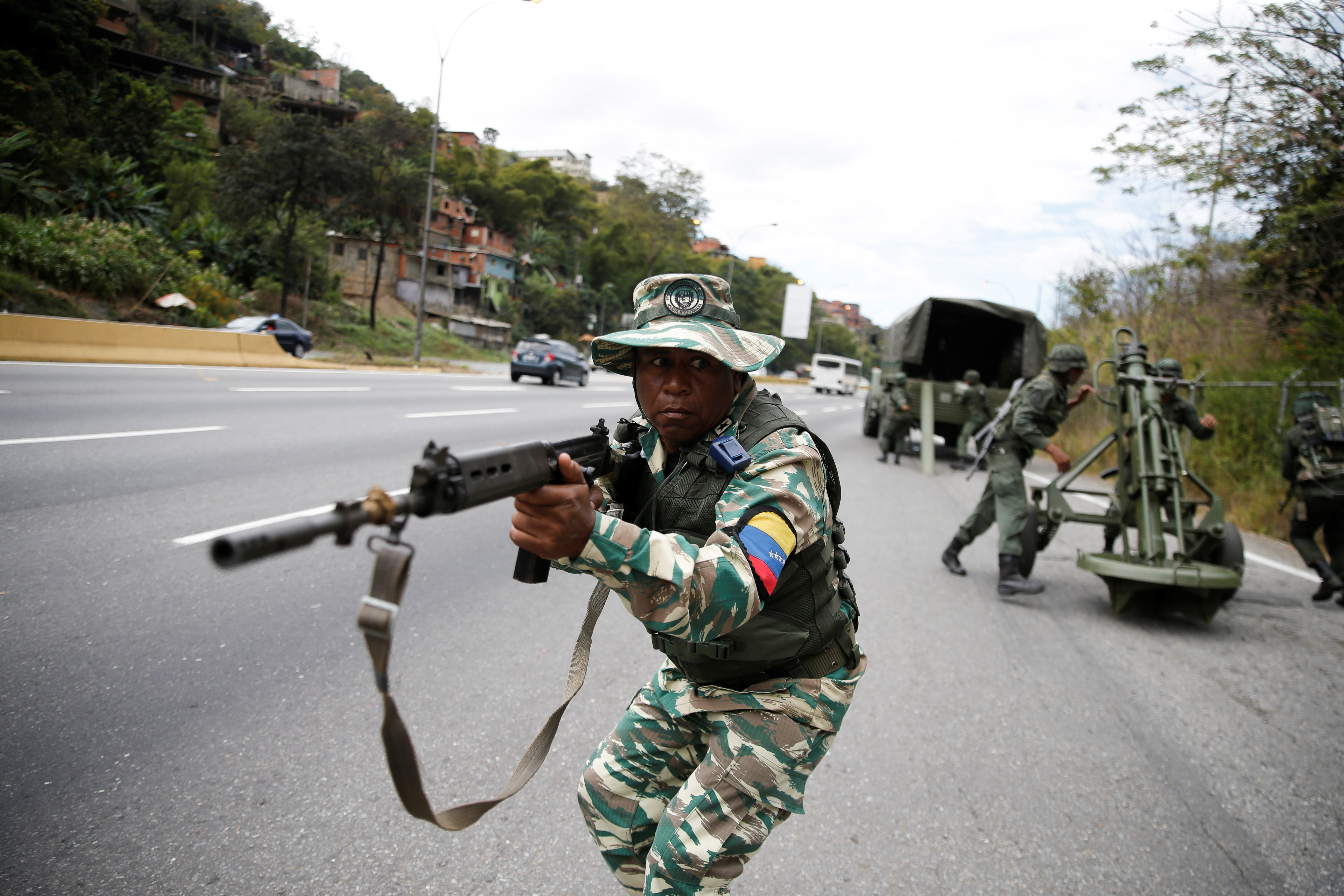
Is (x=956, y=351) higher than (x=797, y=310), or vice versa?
(x=797, y=310)

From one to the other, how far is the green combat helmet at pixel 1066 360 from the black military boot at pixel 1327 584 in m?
2.42

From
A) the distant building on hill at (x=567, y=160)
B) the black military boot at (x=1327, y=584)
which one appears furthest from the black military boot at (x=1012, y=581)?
the distant building on hill at (x=567, y=160)

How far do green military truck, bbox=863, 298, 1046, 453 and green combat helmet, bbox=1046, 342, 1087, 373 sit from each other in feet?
23.2

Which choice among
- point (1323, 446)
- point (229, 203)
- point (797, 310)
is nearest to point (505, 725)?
point (1323, 446)

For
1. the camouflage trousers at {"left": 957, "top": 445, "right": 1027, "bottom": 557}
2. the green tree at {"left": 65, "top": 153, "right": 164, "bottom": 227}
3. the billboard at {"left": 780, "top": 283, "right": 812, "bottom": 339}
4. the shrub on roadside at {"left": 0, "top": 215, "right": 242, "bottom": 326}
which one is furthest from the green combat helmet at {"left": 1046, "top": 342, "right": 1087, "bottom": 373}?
the billboard at {"left": 780, "top": 283, "right": 812, "bottom": 339}

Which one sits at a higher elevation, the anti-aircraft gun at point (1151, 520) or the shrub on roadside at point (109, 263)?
the shrub on roadside at point (109, 263)

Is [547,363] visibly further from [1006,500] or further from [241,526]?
[1006,500]

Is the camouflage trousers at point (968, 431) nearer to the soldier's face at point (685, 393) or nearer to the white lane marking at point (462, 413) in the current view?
the white lane marking at point (462, 413)

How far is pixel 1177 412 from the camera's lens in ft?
17.9

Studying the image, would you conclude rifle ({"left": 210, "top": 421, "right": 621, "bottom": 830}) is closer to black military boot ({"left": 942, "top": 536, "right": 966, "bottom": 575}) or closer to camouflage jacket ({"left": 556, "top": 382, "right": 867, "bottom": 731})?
camouflage jacket ({"left": 556, "top": 382, "right": 867, "bottom": 731})

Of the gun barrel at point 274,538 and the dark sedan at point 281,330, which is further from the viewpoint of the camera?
the dark sedan at point 281,330

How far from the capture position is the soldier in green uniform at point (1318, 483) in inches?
227

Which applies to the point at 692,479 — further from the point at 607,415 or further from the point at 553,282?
the point at 553,282

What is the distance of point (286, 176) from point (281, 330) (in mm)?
11013
